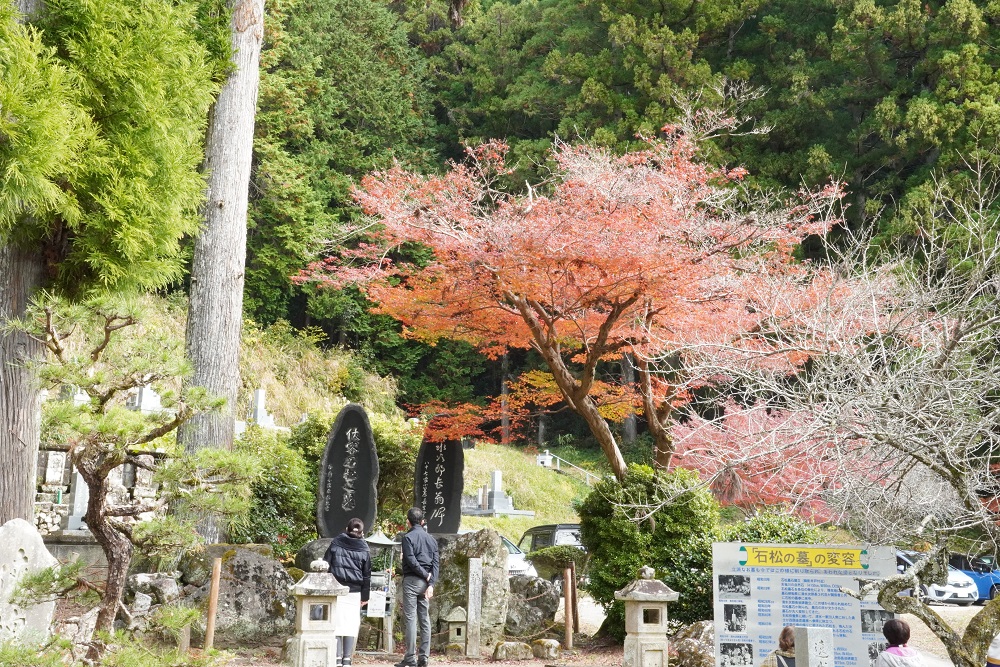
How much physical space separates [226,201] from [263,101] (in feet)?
42.2

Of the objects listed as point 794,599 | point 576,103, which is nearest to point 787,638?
point 794,599

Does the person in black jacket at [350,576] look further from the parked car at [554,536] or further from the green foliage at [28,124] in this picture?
the parked car at [554,536]

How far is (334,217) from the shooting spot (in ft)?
71.6

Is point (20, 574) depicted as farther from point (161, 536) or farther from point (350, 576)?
point (350, 576)

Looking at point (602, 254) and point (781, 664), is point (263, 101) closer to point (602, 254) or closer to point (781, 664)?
point (602, 254)

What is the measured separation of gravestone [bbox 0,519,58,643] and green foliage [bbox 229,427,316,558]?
6357 mm

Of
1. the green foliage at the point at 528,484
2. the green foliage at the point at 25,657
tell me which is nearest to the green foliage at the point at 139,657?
the green foliage at the point at 25,657

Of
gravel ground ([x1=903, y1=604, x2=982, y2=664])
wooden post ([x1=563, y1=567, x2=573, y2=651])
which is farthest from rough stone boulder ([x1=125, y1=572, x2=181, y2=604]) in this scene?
gravel ground ([x1=903, y1=604, x2=982, y2=664])

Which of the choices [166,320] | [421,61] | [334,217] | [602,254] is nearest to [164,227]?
[602,254]

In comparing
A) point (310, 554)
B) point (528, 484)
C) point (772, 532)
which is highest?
point (528, 484)

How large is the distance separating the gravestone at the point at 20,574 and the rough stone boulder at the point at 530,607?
17.6 feet

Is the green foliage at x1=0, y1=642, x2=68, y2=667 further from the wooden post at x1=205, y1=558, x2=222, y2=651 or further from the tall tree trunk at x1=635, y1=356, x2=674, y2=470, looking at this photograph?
the tall tree trunk at x1=635, y1=356, x2=674, y2=470

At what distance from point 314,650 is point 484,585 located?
268 centimetres

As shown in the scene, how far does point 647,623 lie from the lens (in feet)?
24.2
